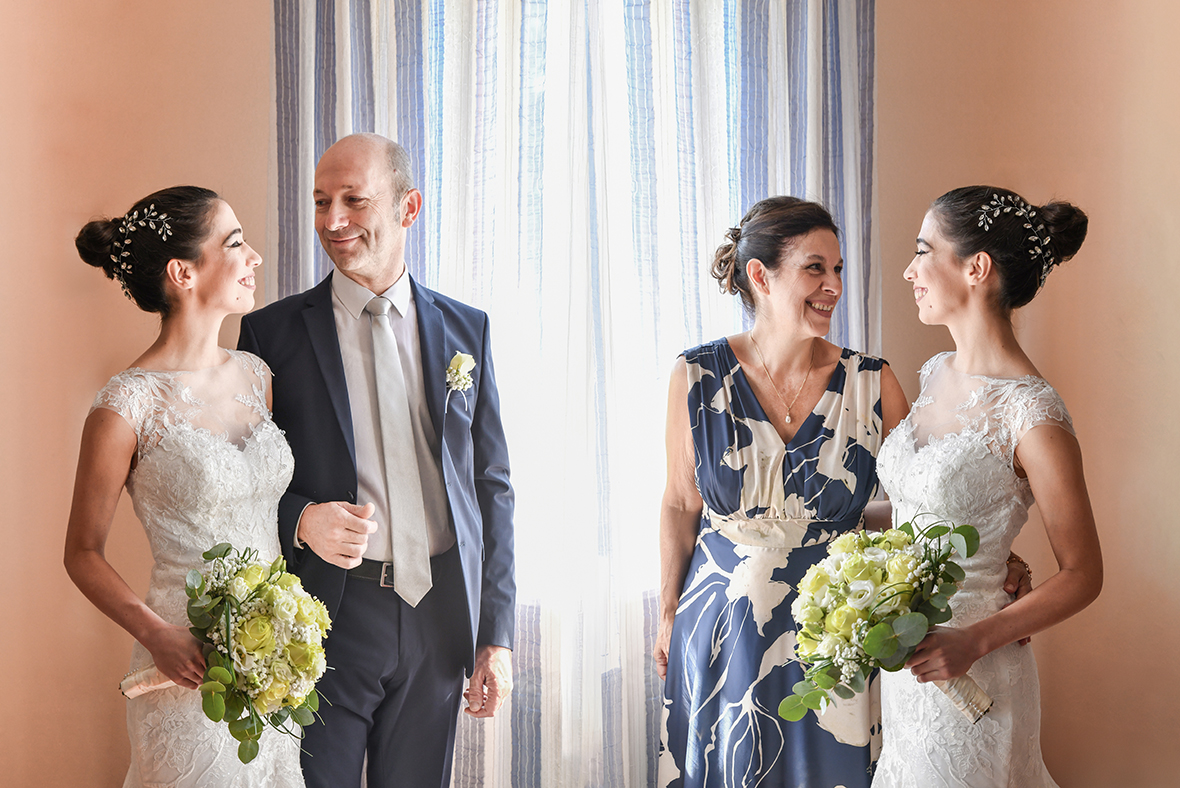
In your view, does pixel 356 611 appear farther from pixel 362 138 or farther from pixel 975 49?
pixel 975 49

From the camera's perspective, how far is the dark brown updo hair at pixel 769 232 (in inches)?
96.5

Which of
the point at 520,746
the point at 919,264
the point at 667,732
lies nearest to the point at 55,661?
the point at 520,746

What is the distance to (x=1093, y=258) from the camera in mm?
2902

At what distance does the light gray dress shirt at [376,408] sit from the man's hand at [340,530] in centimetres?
8

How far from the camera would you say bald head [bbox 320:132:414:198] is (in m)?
2.23

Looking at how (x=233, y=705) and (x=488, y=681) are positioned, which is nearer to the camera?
(x=233, y=705)

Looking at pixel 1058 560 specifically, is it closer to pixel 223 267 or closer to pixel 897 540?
pixel 897 540

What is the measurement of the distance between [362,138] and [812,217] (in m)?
1.25

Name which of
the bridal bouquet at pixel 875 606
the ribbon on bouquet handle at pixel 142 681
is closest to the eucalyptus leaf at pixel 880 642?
the bridal bouquet at pixel 875 606

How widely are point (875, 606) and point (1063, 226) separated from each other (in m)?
1.06

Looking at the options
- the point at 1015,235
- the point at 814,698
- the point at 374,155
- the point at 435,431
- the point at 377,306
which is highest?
the point at 374,155

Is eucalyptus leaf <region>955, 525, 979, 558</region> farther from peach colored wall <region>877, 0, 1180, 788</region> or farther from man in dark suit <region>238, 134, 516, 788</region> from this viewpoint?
peach colored wall <region>877, 0, 1180, 788</region>

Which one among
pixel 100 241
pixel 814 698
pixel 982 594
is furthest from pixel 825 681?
pixel 100 241

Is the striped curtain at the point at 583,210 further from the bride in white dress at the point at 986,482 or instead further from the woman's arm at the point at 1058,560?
the woman's arm at the point at 1058,560
